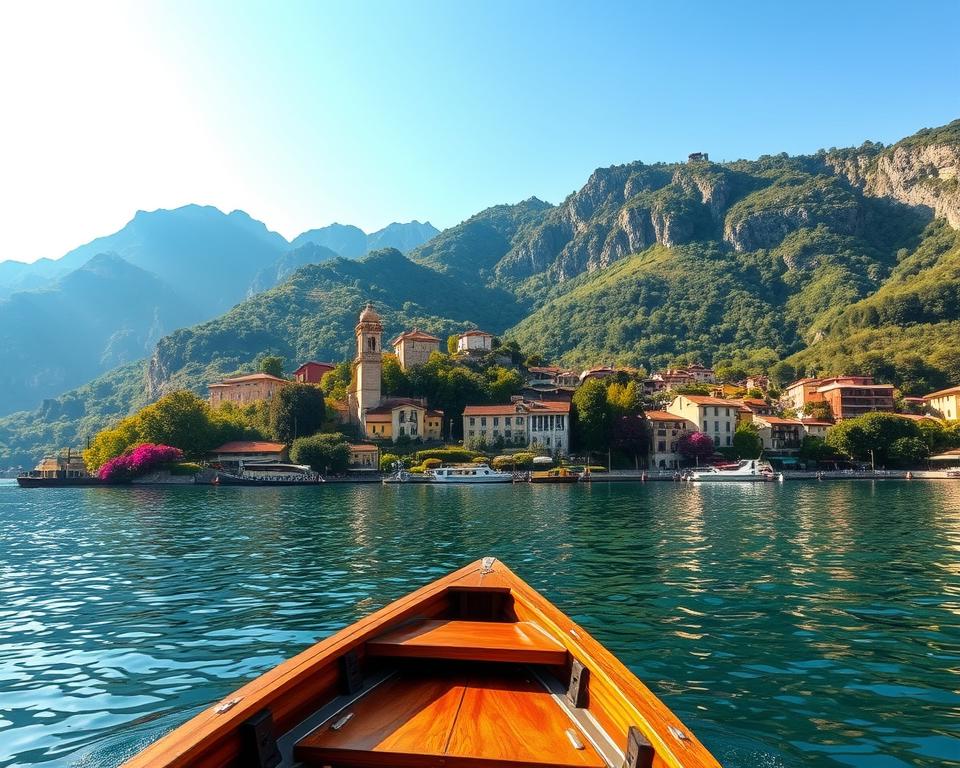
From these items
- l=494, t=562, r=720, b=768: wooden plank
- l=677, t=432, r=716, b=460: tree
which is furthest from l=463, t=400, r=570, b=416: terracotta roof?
l=494, t=562, r=720, b=768: wooden plank

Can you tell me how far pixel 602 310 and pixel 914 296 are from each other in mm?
76321

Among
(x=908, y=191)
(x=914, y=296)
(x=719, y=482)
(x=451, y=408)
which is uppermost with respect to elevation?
(x=908, y=191)

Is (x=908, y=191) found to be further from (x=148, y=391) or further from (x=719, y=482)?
(x=148, y=391)

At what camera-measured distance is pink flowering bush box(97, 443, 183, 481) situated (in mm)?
74625

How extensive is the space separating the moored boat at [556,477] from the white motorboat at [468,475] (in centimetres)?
297

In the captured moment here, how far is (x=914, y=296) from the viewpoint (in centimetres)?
12588

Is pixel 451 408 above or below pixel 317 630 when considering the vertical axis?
above

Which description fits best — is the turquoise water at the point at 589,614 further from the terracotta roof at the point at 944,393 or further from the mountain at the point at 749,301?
the mountain at the point at 749,301

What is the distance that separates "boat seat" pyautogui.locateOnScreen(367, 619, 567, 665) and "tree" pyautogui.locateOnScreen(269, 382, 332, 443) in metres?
81.8

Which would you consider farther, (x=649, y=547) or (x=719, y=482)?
(x=719, y=482)

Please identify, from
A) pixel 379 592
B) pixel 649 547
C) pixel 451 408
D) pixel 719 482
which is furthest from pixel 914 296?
pixel 379 592

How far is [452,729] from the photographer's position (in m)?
4.92

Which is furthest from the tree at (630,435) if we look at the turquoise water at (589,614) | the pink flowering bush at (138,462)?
the pink flowering bush at (138,462)

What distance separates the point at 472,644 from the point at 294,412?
8307cm
